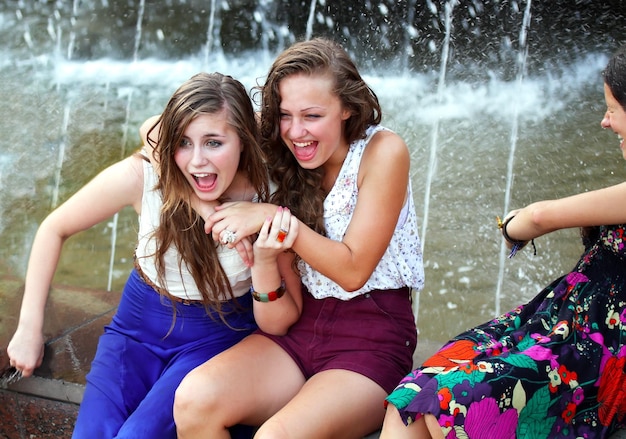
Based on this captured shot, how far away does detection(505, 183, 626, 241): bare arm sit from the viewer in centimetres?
208

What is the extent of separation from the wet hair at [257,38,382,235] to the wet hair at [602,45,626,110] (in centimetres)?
71

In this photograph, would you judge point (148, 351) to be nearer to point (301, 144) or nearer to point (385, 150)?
point (301, 144)

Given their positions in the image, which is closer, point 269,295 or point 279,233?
point 279,233

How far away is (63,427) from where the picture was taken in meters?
2.80

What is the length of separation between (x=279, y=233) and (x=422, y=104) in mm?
2928

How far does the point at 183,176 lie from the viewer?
Result: 7.95 feet

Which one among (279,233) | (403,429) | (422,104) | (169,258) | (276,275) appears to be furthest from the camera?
(422,104)

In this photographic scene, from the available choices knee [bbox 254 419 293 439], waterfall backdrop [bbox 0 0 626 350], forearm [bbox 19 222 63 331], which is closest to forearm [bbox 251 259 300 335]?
knee [bbox 254 419 293 439]

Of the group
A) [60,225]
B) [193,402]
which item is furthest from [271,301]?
[60,225]

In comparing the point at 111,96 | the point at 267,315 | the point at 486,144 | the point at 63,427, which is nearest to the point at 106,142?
the point at 111,96

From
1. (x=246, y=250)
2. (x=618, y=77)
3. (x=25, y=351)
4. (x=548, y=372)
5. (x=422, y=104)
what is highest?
(x=618, y=77)

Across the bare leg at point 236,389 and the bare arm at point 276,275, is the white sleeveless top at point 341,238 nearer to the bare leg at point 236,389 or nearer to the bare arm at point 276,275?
the bare arm at point 276,275

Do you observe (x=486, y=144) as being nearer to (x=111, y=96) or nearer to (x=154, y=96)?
(x=154, y=96)

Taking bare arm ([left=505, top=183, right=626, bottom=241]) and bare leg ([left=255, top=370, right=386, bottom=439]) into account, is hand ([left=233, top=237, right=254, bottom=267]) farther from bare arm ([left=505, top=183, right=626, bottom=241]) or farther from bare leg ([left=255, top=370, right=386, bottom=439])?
bare arm ([left=505, top=183, right=626, bottom=241])
